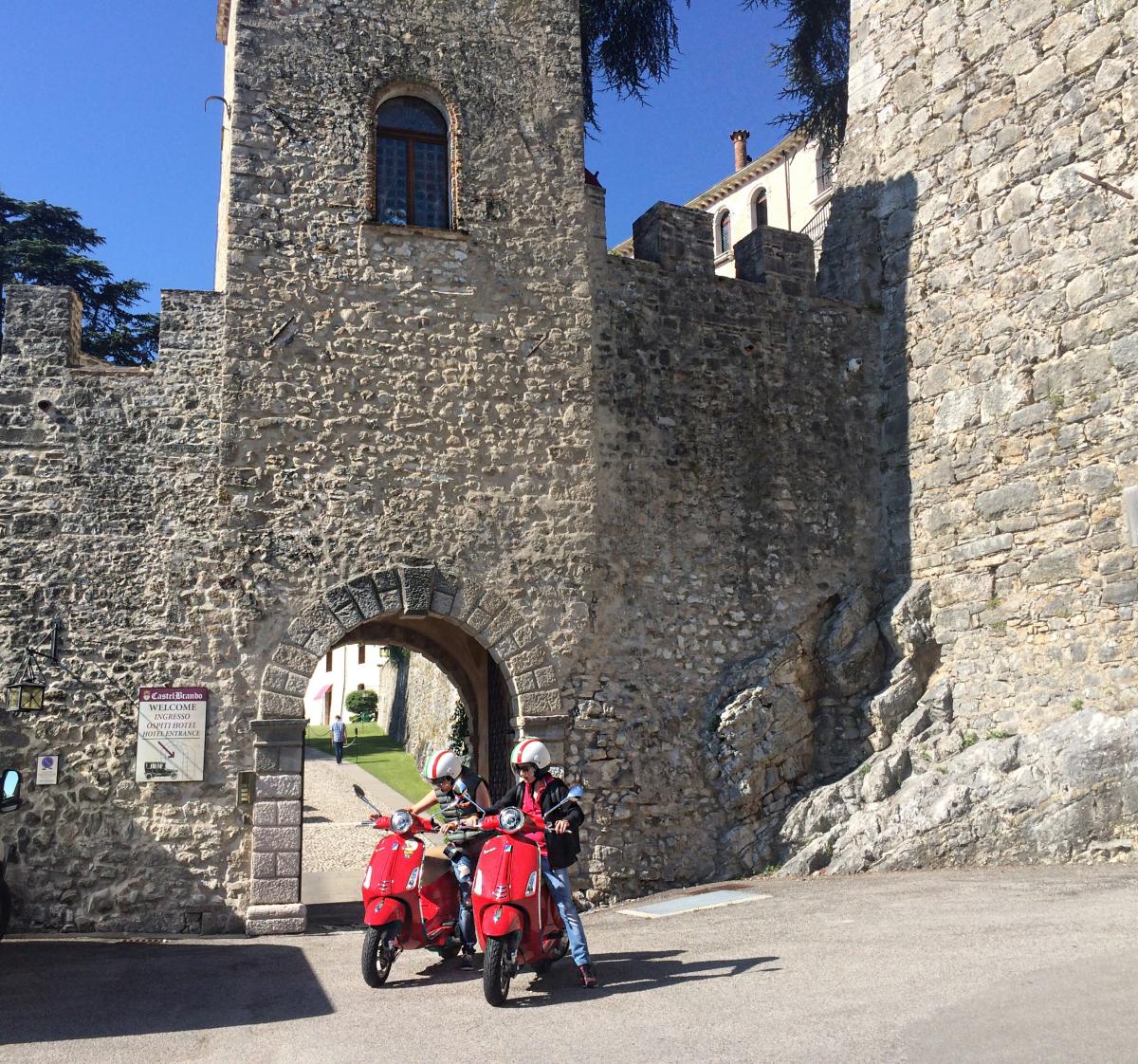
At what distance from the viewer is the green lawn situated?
70.5 feet

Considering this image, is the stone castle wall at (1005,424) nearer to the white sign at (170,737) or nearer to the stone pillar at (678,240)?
the stone pillar at (678,240)

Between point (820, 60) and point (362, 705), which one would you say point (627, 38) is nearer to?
point (820, 60)

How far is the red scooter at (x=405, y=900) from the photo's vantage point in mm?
6570

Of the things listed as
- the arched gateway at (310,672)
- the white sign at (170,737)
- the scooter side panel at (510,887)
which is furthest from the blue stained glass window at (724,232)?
the scooter side panel at (510,887)

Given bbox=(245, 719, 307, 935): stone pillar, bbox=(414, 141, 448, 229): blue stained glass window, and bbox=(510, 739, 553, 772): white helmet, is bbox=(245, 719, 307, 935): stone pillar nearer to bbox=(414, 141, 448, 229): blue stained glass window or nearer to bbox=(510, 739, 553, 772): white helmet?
bbox=(510, 739, 553, 772): white helmet

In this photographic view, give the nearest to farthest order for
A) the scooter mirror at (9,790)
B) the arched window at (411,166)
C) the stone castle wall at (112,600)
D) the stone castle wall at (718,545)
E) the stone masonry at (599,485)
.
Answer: the scooter mirror at (9,790) < the stone castle wall at (112,600) < the stone masonry at (599,485) < the stone castle wall at (718,545) < the arched window at (411,166)

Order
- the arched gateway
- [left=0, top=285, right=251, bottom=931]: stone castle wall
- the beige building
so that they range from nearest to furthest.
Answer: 1. [left=0, top=285, right=251, bottom=931]: stone castle wall
2. the arched gateway
3. the beige building

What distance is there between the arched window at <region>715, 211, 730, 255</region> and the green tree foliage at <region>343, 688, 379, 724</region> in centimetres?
1681

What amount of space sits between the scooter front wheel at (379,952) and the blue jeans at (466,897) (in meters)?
0.40

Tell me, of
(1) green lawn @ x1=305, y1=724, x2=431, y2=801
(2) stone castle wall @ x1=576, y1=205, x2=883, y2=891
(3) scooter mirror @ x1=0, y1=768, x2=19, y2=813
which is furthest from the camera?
(1) green lawn @ x1=305, y1=724, x2=431, y2=801

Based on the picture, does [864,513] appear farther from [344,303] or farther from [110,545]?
[110,545]

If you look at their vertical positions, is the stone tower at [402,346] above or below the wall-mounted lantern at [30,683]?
above

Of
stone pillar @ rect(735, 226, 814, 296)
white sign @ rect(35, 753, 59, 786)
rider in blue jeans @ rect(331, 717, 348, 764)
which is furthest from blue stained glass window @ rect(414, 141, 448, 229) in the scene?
rider in blue jeans @ rect(331, 717, 348, 764)

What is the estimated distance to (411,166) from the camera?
10750 millimetres
